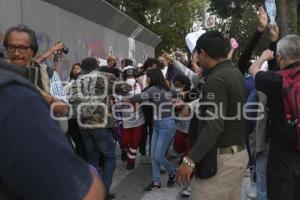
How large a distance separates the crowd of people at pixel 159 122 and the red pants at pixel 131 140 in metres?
0.02

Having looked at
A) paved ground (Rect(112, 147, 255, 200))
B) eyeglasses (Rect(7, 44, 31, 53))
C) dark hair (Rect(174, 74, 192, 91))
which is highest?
eyeglasses (Rect(7, 44, 31, 53))

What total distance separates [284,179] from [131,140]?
5202 millimetres

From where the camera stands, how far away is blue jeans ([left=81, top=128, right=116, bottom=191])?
6.50m

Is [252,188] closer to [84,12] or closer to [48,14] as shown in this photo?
[48,14]

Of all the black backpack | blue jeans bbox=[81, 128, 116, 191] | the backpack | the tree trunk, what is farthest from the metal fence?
the tree trunk

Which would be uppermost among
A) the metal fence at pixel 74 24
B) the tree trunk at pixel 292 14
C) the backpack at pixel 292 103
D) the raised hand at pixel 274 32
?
the tree trunk at pixel 292 14

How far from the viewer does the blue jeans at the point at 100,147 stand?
256 inches

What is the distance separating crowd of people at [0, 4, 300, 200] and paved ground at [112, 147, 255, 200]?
165mm

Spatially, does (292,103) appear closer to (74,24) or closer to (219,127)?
(219,127)

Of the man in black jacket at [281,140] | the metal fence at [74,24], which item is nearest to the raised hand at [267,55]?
the man in black jacket at [281,140]

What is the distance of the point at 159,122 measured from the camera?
300 inches

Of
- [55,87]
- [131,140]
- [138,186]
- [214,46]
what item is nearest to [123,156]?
[131,140]

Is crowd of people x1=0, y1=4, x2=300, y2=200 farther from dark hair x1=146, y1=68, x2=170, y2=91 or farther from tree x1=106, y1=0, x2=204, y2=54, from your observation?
tree x1=106, y1=0, x2=204, y2=54

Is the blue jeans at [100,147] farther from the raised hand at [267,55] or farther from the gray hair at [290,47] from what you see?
the gray hair at [290,47]
